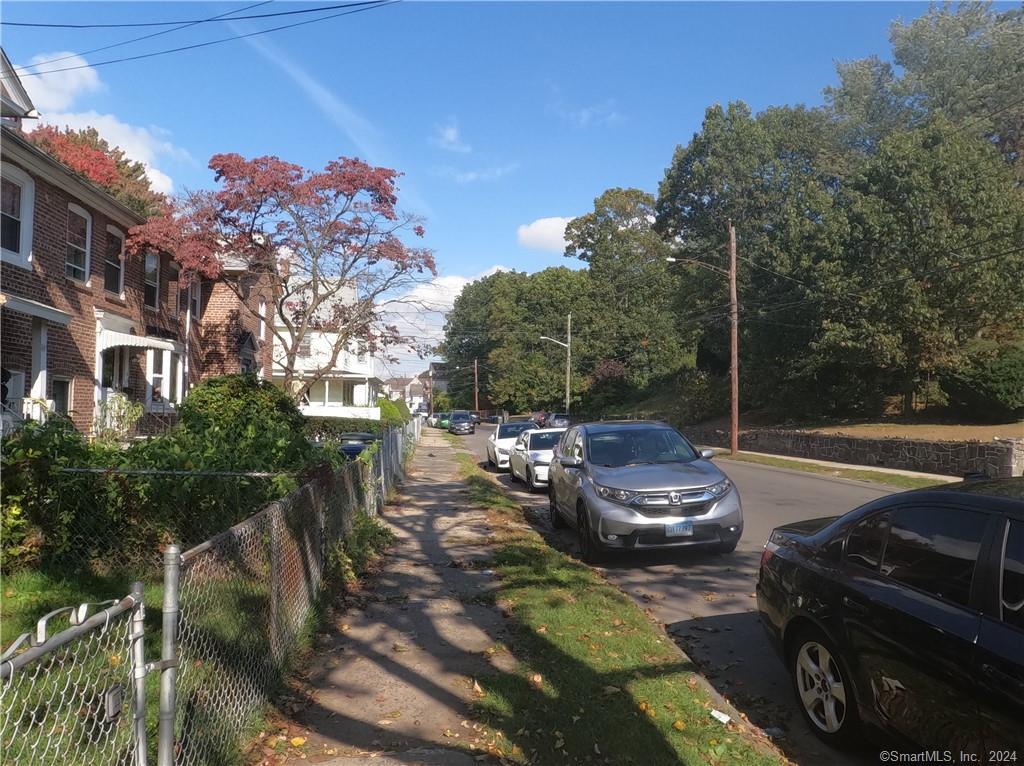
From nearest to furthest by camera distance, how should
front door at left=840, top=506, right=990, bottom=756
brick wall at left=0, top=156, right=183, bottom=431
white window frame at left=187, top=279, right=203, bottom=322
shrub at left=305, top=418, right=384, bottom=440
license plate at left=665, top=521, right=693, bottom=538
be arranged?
front door at left=840, top=506, right=990, bottom=756 → license plate at left=665, top=521, right=693, bottom=538 → brick wall at left=0, top=156, right=183, bottom=431 → white window frame at left=187, top=279, right=203, bottom=322 → shrub at left=305, top=418, right=384, bottom=440

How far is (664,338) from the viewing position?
5634cm

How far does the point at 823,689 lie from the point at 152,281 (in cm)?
2067

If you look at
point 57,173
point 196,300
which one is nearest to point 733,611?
point 57,173

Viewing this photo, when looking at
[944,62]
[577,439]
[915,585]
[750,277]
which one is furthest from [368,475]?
[944,62]

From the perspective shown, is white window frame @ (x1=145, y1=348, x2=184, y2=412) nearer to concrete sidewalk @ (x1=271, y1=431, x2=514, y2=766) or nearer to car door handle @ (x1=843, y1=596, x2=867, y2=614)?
concrete sidewalk @ (x1=271, y1=431, x2=514, y2=766)

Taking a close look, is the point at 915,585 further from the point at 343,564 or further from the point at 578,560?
the point at 578,560

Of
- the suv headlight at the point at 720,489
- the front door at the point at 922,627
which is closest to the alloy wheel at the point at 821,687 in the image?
the front door at the point at 922,627

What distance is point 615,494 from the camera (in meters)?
8.23

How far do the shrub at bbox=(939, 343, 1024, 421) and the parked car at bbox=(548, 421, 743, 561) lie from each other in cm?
1947

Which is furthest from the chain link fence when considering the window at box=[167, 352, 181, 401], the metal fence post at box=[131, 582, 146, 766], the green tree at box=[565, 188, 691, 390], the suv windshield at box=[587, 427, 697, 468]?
the green tree at box=[565, 188, 691, 390]

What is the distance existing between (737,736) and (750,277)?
109 ft

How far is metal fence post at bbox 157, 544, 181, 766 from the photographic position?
8.97 ft

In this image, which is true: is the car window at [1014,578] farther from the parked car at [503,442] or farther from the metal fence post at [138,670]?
the parked car at [503,442]

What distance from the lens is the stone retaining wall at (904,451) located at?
58.4ft
